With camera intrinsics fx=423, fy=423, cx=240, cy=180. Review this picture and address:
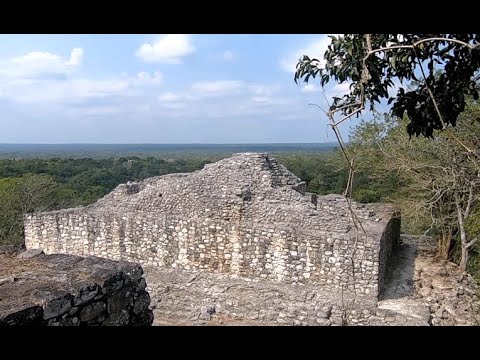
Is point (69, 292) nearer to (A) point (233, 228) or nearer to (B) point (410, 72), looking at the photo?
(B) point (410, 72)

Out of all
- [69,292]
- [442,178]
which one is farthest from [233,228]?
[69,292]

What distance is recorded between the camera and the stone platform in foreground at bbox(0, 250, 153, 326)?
2.91 meters

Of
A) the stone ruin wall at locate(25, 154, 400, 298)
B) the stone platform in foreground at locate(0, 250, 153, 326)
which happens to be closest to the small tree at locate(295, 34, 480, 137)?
the stone platform in foreground at locate(0, 250, 153, 326)

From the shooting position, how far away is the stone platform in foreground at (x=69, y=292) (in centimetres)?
291

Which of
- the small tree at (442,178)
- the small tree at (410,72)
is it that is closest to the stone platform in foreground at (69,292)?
the small tree at (410,72)

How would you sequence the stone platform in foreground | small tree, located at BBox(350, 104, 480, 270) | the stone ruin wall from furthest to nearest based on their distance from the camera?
1. small tree, located at BBox(350, 104, 480, 270)
2. the stone ruin wall
3. the stone platform in foreground

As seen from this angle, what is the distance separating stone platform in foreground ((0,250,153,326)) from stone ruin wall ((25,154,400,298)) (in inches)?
200

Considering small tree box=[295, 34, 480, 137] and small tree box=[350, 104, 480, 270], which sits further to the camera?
small tree box=[350, 104, 480, 270]

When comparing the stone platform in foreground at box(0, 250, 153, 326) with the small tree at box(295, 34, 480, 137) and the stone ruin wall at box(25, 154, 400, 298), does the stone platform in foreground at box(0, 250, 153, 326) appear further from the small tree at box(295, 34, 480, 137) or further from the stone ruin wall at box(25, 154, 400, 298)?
the stone ruin wall at box(25, 154, 400, 298)

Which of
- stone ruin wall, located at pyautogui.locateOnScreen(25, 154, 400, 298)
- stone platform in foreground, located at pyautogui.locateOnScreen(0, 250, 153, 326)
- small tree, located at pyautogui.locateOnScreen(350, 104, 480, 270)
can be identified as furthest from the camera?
small tree, located at pyautogui.locateOnScreen(350, 104, 480, 270)

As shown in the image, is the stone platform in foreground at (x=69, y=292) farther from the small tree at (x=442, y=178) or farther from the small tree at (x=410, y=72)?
the small tree at (x=442, y=178)

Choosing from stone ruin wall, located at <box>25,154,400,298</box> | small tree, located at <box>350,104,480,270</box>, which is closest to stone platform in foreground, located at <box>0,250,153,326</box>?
stone ruin wall, located at <box>25,154,400,298</box>

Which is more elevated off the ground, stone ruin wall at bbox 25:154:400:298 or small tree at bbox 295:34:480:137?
small tree at bbox 295:34:480:137
